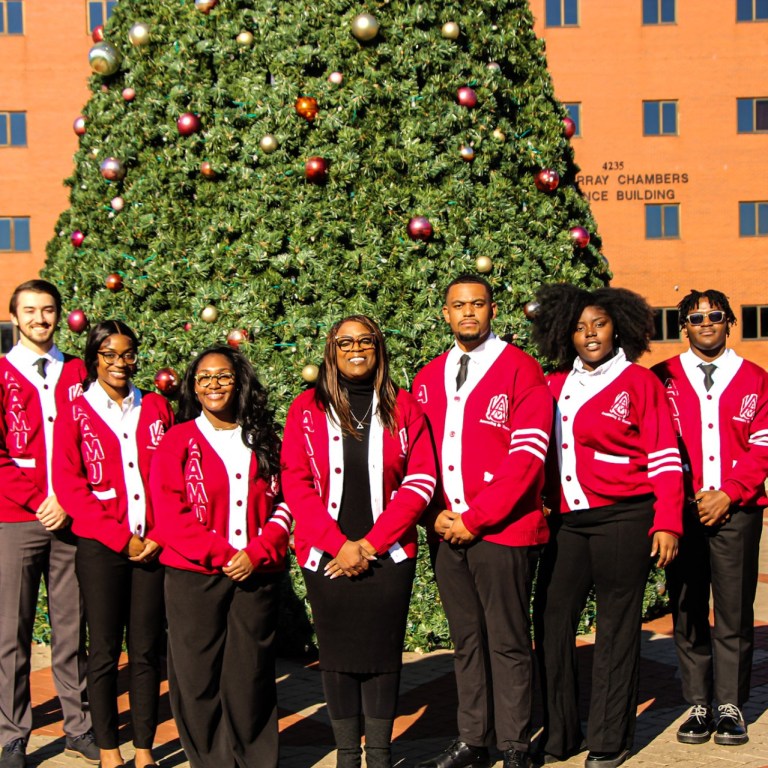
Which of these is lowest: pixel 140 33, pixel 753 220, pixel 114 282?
pixel 114 282

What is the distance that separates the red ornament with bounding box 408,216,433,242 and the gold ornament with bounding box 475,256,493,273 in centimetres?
30

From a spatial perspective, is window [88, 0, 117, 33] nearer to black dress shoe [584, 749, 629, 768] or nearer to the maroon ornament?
the maroon ornament

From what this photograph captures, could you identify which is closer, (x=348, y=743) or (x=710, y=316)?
(x=348, y=743)

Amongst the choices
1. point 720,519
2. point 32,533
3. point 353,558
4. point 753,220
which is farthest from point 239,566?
point 753,220

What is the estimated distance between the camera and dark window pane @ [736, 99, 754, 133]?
28.0 meters

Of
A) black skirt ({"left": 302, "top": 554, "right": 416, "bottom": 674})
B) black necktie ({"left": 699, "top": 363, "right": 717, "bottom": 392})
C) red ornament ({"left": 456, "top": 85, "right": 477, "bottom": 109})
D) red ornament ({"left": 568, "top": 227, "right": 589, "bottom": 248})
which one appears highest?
red ornament ({"left": 456, "top": 85, "right": 477, "bottom": 109})

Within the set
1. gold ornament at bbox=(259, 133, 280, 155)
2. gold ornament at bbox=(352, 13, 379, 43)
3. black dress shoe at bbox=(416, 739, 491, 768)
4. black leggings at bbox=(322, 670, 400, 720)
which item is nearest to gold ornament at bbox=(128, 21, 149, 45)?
gold ornament at bbox=(259, 133, 280, 155)

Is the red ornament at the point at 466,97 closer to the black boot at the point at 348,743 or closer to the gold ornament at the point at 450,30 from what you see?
the gold ornament at the point at 450,30

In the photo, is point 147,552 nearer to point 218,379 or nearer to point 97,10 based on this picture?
point 218,379

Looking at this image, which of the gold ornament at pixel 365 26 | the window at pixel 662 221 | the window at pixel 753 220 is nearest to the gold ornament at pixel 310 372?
the gold ornament at pixel 365 26

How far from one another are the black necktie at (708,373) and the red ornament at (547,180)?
1.60m

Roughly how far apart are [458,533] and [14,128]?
26.5 meters

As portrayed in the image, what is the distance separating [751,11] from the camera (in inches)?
1096

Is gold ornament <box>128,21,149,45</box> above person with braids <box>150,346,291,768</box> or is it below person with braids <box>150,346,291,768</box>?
above
